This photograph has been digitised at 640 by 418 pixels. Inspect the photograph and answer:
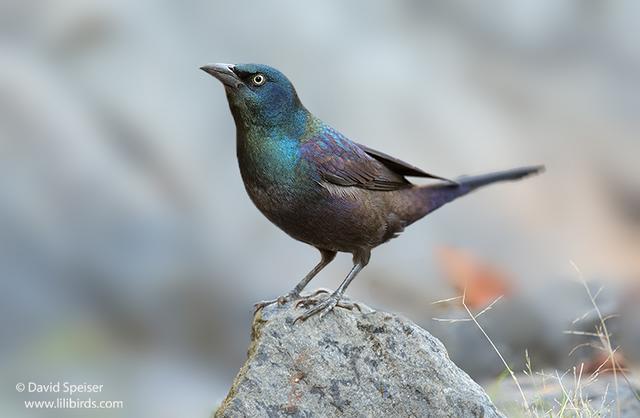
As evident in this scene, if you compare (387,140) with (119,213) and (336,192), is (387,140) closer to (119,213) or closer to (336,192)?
(119,213)

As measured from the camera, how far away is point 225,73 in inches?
195

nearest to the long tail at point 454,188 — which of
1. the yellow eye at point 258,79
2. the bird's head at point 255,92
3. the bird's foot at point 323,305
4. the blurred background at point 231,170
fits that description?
the bird's foot at point 323,305

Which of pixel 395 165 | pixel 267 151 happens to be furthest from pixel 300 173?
pixel 395 165

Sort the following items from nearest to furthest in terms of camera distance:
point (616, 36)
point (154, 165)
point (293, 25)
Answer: point (154, 165) → point (293, 25) → point (616, 36)

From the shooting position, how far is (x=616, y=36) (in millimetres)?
13516

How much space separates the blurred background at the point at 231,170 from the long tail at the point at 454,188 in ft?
9.39

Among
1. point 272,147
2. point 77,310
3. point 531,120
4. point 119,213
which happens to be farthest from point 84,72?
point 272,147

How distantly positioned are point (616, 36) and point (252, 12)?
516 centimetres

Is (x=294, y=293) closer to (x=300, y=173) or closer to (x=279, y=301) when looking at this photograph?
(x=279, y=301)

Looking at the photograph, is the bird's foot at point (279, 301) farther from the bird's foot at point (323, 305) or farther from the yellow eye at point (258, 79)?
the yellow eye at point (258, 79)

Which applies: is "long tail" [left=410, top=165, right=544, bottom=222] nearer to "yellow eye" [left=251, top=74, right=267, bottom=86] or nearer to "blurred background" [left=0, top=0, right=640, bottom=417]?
"yellow eye" [left=251, top=74, right=267, bottom=86]

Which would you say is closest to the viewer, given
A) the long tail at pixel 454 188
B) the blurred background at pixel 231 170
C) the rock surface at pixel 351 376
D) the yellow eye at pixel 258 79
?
the rock surface at pixel 351 376

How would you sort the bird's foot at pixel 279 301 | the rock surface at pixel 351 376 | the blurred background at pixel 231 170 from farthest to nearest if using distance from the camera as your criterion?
the blurred background at pixel 231 170 < the bird's foot at pixel 279 301 < the rock surface at pixel 351 376

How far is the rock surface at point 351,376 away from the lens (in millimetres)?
4617
